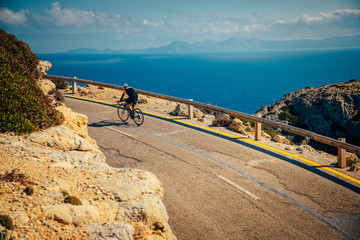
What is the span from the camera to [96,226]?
4.27 m

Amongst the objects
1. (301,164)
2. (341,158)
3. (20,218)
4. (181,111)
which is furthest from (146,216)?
(181,111)

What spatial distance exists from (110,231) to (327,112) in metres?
45.0

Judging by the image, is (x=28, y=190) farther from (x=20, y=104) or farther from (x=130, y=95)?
(x=130, y=95)

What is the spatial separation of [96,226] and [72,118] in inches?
241

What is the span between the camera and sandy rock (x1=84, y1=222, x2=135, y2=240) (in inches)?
161

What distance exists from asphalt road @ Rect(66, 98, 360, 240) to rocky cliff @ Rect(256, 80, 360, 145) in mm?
31616

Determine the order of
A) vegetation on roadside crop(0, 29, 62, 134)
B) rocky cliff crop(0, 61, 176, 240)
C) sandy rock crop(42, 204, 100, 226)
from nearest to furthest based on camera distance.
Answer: rocky cliff crop(0, 61, 176, 240) < sandy rock crop(42, 204, 100, 226) < vegetation on roadside crop(0, 29, 62, 134)

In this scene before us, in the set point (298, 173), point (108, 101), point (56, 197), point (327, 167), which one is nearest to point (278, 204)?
point (298, 173)

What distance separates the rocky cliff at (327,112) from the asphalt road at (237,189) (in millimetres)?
31616

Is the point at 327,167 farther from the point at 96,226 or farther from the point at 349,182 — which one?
the point at 96,226

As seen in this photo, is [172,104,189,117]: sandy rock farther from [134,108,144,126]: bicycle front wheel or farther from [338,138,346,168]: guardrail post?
[338,138,346,168]: guardrail post

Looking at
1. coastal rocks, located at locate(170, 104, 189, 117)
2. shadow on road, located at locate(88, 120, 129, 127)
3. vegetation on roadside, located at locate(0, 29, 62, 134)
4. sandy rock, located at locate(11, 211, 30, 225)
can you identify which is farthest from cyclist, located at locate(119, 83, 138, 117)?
sandy rock, located at locate(11, 211, 30, 225)

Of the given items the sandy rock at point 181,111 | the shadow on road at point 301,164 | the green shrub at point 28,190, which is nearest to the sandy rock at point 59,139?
the green shrub at point 28,190

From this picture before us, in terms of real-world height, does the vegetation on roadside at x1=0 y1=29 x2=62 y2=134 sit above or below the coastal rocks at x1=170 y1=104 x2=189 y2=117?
above
